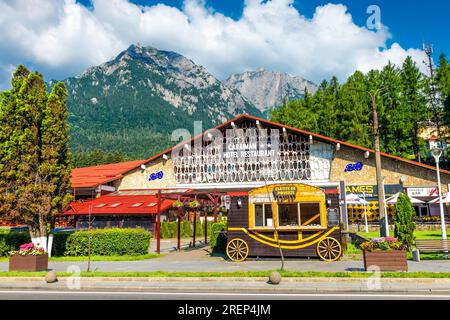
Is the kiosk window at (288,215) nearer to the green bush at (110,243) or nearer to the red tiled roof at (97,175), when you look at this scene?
the green bush at (110,243)

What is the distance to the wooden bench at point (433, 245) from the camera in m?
16.4

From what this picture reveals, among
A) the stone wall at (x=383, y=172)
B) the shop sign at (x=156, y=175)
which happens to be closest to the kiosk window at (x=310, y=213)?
the stone wall at (x=383, y=172)

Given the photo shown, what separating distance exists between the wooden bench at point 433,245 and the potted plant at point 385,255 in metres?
4.53

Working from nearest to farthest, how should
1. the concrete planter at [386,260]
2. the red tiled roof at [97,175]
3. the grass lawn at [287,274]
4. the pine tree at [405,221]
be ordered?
the grass lawn at [287,274], the concrete planter at [386,260], the pine tree at [405,221], the red tiled roof at [97,175]

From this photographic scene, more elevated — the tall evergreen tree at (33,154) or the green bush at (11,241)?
the tall evergreen tree at (33,154)

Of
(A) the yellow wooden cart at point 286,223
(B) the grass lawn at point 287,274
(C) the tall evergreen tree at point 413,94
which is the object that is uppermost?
(C) the tall evergreen tree at point 413,94

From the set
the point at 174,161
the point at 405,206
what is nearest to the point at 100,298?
the point at 405,206

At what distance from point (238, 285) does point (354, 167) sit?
25923 mm

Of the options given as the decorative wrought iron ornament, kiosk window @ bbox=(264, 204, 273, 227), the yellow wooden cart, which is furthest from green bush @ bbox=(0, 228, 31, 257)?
the decorative wrought iron ornament

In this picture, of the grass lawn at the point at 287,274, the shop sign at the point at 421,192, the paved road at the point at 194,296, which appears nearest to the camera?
the paved road at the point at 194,296

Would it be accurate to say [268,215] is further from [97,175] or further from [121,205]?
[97,175]

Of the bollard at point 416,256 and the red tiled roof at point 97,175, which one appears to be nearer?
the bollard at point 416,256

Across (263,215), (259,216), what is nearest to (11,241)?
(259,216)
